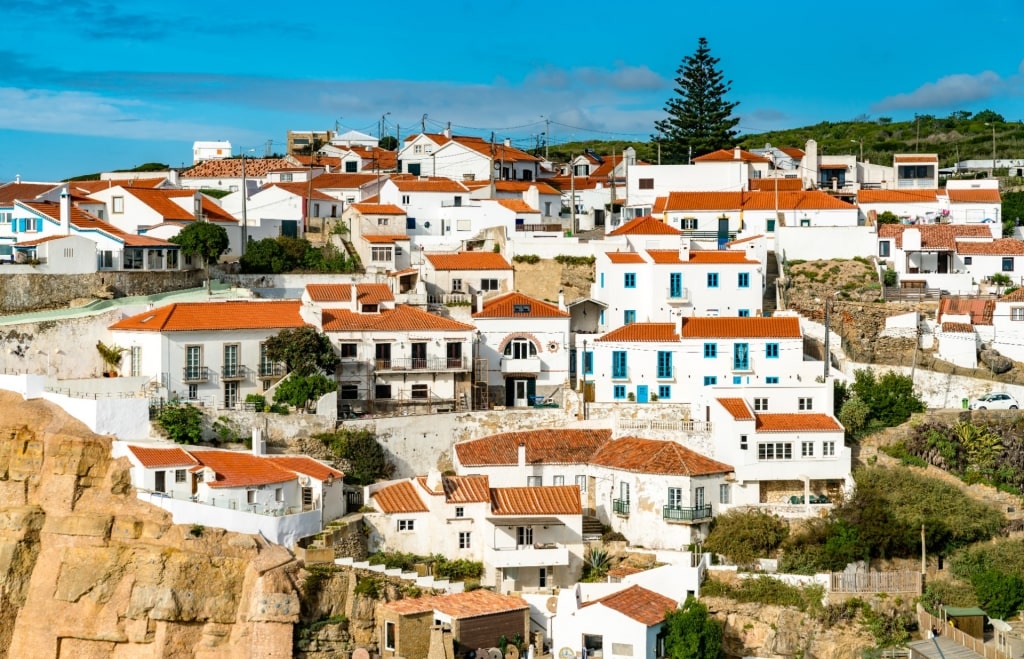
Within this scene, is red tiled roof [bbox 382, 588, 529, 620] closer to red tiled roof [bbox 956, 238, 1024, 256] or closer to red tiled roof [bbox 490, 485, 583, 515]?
red tiled roof [bbox 490, 485, 583, 515]

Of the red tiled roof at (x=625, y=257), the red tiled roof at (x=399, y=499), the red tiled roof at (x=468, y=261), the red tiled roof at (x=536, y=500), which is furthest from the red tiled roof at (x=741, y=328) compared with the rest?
the red tiled roof at (x=399, y=499)

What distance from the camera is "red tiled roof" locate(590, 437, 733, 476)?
142 feet

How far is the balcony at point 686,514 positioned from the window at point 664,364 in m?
6.37

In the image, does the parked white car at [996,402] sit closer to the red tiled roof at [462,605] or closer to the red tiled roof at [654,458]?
the red tiled roof at [654,458]

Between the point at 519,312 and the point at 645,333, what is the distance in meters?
4.23

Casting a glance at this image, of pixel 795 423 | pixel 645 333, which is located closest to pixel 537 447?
pixel 645 333

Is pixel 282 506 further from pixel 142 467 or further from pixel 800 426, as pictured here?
pixel 800 426

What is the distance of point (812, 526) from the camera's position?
141 ft

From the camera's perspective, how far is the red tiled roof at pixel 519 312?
166ft

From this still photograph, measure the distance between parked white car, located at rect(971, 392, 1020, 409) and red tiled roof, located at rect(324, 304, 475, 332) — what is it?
15.3 meters

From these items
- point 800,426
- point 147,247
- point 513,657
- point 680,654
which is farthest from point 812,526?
point 147,247

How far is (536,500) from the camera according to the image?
1709 inches

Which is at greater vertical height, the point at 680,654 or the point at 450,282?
the point at 450,282

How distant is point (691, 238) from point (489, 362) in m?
12.7
